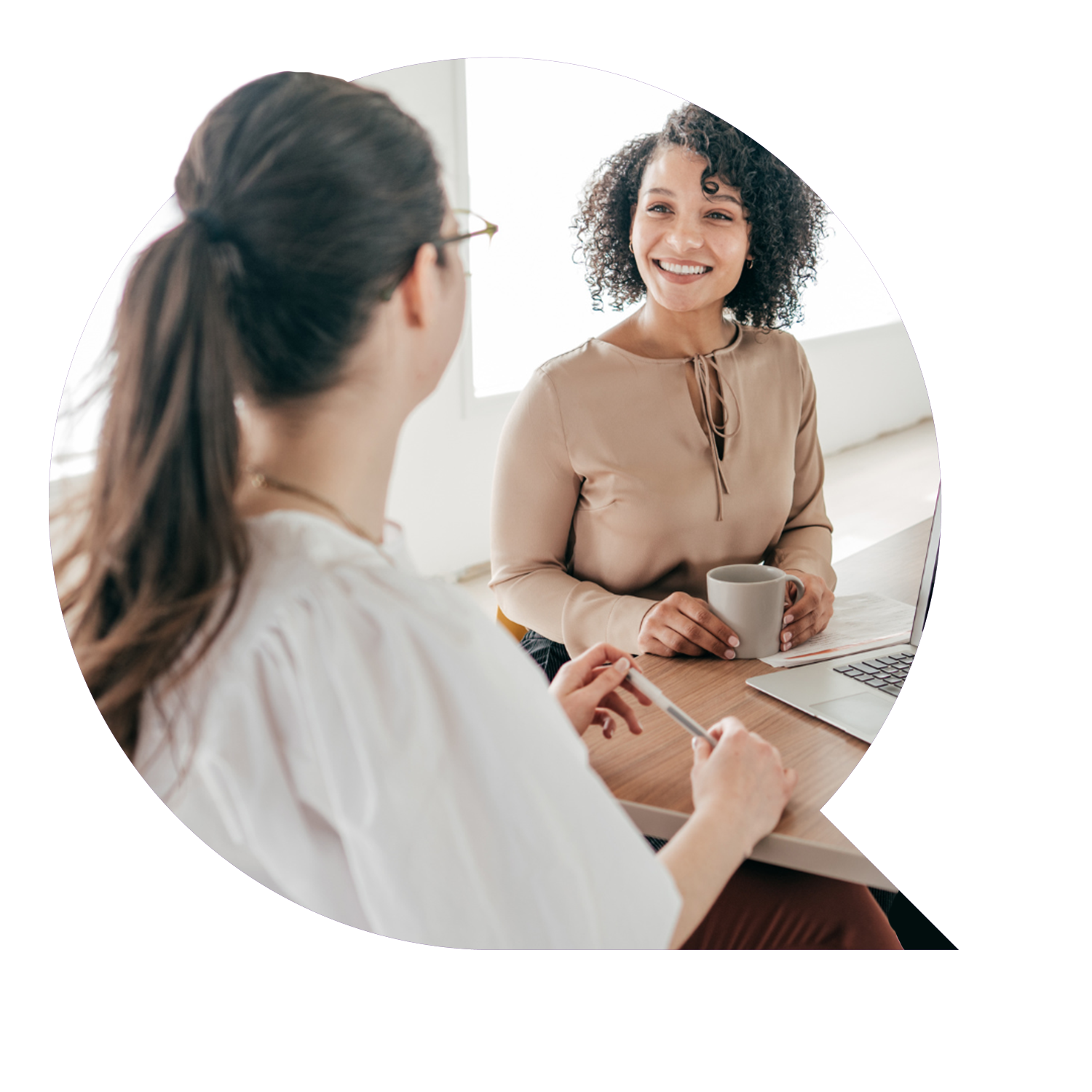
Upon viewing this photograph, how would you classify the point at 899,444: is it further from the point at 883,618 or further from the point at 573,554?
the point at 573,554

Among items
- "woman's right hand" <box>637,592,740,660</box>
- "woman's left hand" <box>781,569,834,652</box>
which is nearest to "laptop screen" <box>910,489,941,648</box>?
"woman's left hand" <box>781,569,834,652</box>

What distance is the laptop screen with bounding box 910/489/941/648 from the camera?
1038 mm

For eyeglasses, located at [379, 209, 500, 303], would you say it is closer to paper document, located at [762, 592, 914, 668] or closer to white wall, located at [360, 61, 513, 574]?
white wall, located at [360, 61, 513, 574]

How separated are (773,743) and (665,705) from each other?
0.37ft

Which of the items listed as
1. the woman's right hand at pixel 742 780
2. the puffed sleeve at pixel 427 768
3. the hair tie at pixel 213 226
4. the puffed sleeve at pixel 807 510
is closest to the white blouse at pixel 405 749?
the puffed sleeve at pixel 427 768

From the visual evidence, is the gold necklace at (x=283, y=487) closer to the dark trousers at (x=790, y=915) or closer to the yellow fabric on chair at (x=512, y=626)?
the yellow fabric on chair at (x=512, y=626)

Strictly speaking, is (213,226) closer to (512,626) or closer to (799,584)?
(512,626)

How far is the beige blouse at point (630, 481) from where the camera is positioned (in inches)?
36.8

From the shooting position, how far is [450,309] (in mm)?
858

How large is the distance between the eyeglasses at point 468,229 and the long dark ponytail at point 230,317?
0.09ft

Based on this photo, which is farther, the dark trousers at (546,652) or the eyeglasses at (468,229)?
the dark trousers at (546,652)

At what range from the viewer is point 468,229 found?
88 cm

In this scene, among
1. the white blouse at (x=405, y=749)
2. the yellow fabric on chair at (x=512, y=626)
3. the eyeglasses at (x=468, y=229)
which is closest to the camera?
the white blouse at (x=405, y=749)
